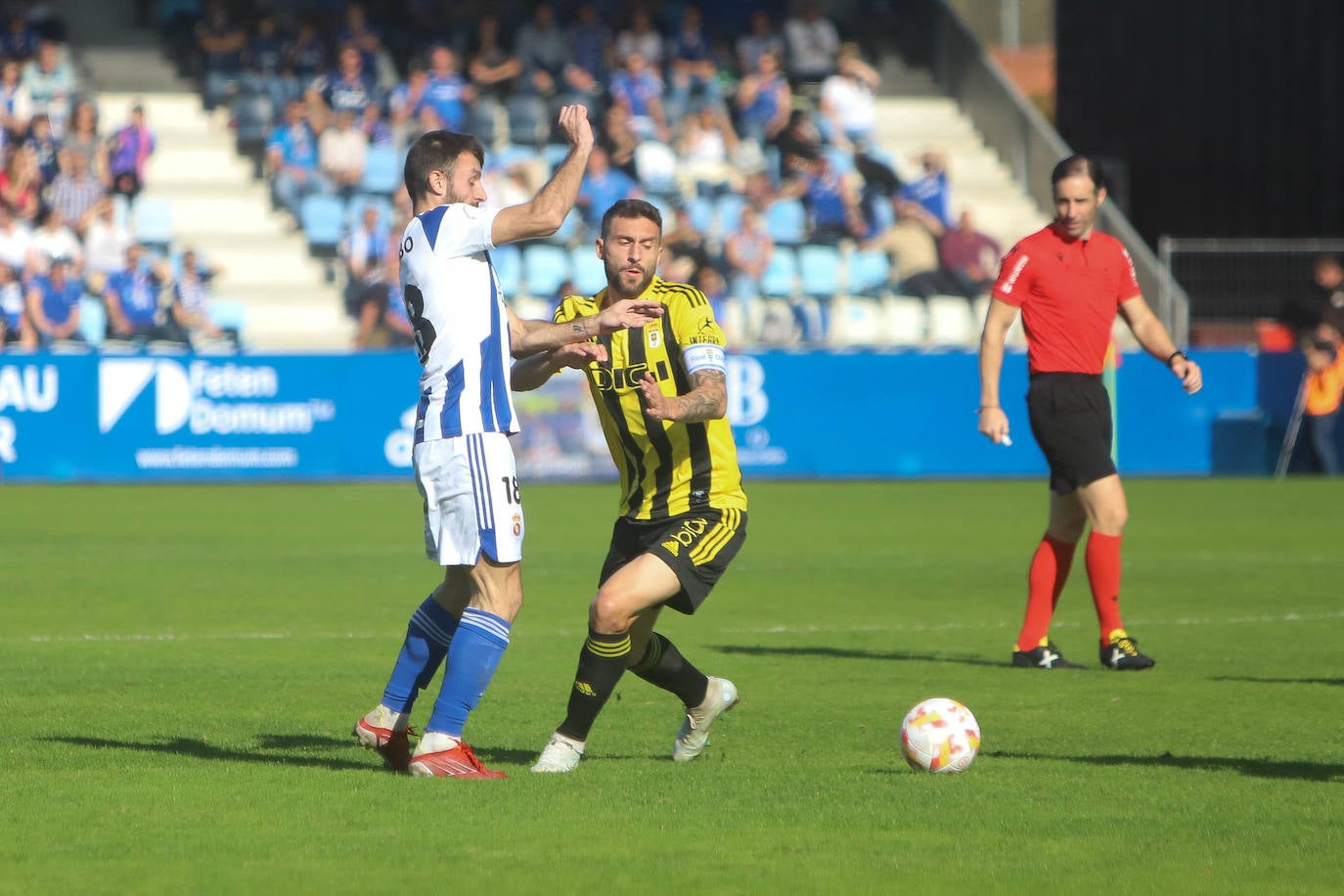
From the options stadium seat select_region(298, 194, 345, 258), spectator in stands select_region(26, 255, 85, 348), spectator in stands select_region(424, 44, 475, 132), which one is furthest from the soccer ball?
spectator in stands select_region(424, 44, 475, 132)

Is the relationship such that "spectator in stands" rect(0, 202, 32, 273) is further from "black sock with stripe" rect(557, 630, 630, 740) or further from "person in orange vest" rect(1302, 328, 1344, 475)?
"black sock with stripe" rect(557, 630, 630, 740)

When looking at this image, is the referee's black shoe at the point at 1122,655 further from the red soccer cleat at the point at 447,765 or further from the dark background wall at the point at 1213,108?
the dark background wall at the point at 1213,108

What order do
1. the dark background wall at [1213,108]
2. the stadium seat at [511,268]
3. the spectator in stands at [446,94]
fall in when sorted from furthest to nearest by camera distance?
the dark background wall at [1213,108] < the spectator in stands at [446,94] < the stadium seat at [511,268]

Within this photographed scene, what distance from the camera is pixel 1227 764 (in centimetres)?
646

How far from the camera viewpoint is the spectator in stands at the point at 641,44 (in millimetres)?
28078

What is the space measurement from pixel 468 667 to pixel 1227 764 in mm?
2494

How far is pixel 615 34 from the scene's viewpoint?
29078mm

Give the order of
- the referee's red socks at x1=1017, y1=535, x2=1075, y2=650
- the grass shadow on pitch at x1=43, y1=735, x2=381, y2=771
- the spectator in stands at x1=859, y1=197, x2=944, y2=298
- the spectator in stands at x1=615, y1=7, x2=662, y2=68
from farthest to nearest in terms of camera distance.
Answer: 1. the spectator in stands at x1=615, y1=7, x2=662, y2=68
2. the spectator in stands at x1=859, y1=197, x2=944, y2=298
3. the referee's red socks at x1=1017, y1=535, x2=1075, y2=650
4. the grass shadow on pitch at x1=43, y1=735, x2=381, y2=771

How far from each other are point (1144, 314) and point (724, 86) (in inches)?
783

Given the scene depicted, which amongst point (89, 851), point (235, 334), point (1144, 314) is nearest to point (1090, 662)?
point (1144, 314)

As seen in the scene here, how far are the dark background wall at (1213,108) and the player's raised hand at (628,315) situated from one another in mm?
25196

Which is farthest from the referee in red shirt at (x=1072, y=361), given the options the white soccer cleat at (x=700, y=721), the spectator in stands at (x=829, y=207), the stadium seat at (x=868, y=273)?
the spectator in stands at (x=829, y=207)

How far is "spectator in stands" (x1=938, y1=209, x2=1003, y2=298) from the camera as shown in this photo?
25.0 metres

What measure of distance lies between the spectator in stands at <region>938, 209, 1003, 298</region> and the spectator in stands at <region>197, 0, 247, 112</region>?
33.2 ft
